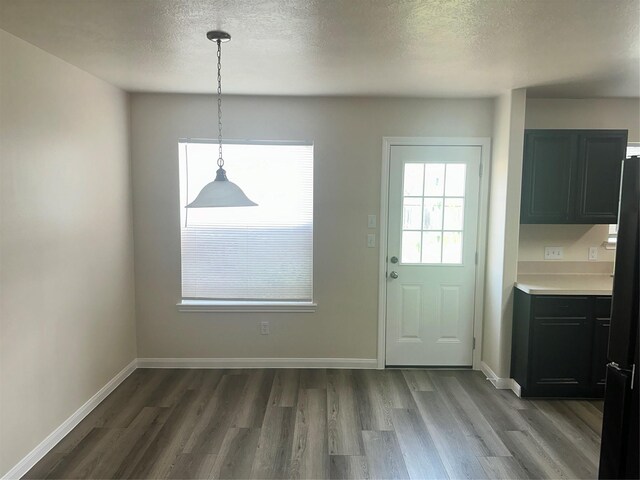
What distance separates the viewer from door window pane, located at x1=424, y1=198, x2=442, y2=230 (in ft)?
12.1

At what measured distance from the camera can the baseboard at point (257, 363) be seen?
3801mm

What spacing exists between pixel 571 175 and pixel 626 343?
7.38 ft

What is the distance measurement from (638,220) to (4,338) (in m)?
2.97

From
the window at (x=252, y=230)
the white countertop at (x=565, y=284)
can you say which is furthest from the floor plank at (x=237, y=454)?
the white countertop at (x=565, y=284)

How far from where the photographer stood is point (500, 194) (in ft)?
11.3

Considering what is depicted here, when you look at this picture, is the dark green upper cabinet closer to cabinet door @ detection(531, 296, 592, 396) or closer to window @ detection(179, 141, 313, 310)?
cabinet door @ detection(531, 296, 592, 396)

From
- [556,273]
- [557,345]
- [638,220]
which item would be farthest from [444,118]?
[638,220]

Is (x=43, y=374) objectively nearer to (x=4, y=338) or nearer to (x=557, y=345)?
(x=4, y=338)

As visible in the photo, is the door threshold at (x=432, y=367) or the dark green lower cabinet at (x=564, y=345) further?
the door threshold at (x=432, y=367)

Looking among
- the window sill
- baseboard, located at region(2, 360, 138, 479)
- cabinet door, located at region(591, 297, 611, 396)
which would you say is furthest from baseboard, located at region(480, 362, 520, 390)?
baseboard, located at region(2, 360, 138, 479)

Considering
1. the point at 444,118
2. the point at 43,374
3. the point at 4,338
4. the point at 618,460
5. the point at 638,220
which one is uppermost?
the point at 444,118

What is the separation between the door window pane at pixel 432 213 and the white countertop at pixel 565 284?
843 mm

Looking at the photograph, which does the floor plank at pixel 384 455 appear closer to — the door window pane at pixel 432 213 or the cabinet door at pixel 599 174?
the door window pane at pixel 432 213

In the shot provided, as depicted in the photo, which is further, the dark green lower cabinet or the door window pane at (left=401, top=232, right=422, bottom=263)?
the door window pane at (left=401, top=232, right=422, bottom=263)
